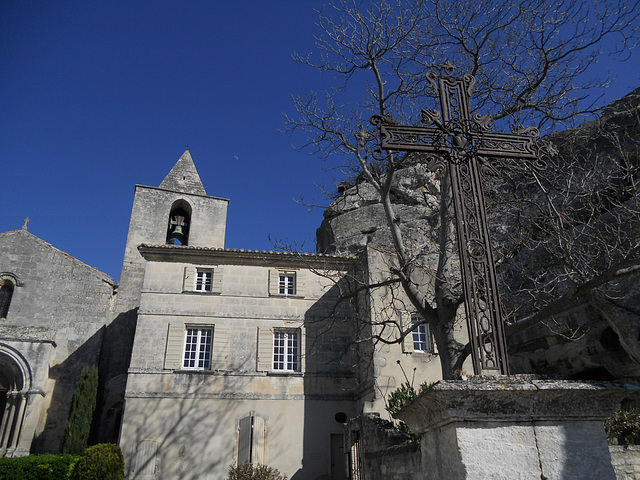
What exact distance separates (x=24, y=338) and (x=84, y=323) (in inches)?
110

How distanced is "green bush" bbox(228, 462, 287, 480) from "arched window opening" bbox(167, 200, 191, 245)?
47.7 feet

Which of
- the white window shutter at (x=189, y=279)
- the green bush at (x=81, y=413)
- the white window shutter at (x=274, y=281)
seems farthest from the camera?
the white window shutter at (x=274, y=281)

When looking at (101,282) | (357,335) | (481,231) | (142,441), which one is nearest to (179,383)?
(142,441)

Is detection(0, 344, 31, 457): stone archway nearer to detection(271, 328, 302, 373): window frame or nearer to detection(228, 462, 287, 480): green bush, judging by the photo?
detection(228, 462, 287, 480): green bush

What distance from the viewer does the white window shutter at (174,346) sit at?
1688 cm

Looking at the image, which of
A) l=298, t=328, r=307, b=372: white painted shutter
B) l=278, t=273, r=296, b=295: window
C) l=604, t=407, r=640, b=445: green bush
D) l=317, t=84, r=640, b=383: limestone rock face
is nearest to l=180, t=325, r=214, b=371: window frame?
l=278, t=273, r=296, b=295: window

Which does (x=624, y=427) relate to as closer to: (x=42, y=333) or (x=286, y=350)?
(x=286, y=350)

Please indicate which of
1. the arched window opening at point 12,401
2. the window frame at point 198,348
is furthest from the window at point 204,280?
the arched window opening at point 12,401

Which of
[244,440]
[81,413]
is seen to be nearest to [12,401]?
[81,413]

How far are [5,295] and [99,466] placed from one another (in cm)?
1146

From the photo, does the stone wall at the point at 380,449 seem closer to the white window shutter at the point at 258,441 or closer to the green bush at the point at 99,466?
the white window shutter at the point at 258,441

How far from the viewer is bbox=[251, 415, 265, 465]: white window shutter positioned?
15.9 m

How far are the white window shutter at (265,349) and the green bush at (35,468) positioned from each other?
6.90m

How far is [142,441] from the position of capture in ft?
51.4
